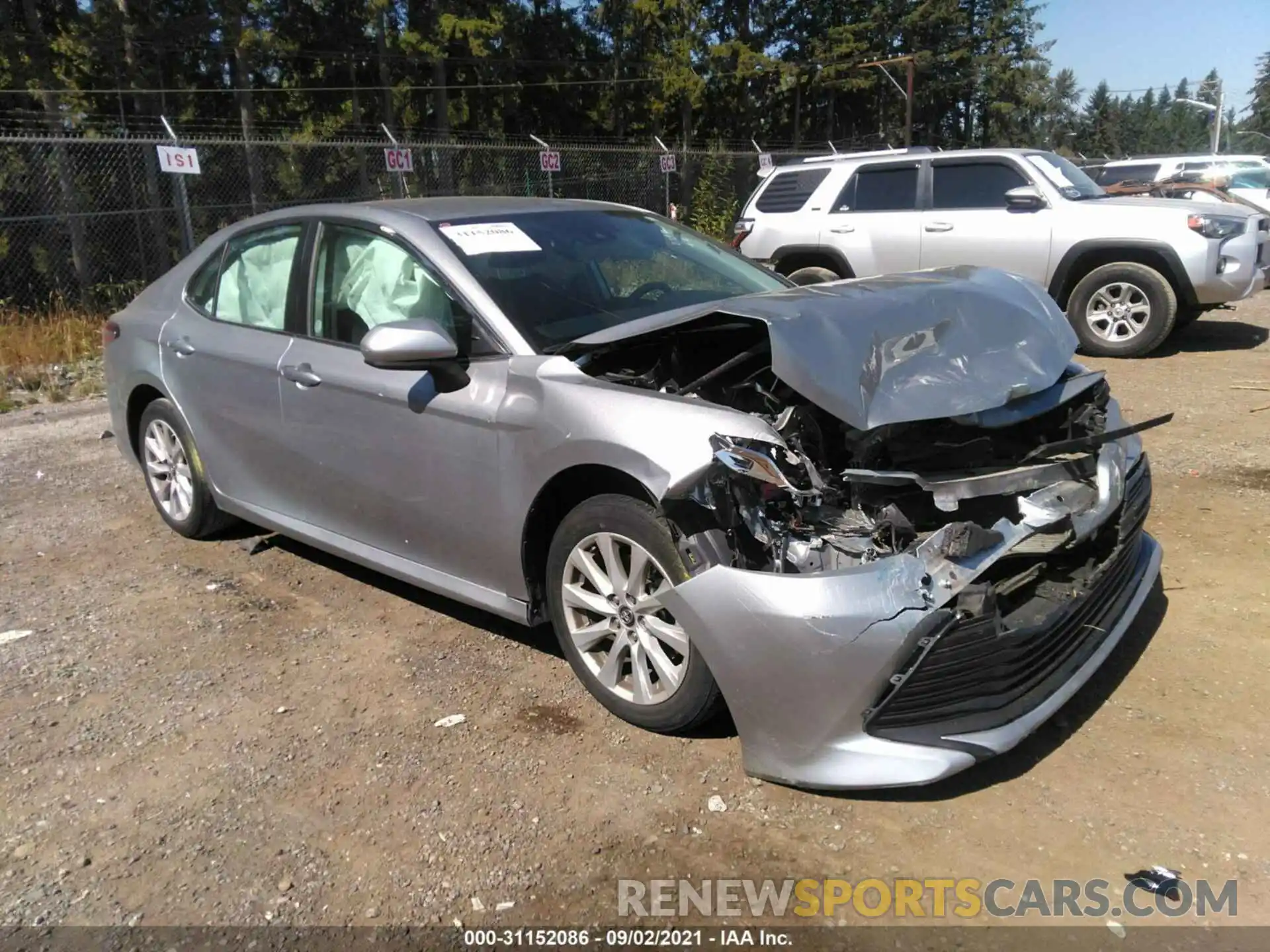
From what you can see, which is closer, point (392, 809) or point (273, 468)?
point (392, 809)


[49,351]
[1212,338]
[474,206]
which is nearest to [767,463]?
[474,206]

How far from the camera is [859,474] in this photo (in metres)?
2.79

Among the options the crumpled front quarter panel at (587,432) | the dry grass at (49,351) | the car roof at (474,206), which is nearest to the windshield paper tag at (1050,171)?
the car roof at (474,206)

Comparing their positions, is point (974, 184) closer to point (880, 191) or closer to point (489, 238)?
point (880, 191)

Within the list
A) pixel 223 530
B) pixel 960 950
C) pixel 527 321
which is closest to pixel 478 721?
pixel 527 321

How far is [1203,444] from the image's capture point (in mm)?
6066

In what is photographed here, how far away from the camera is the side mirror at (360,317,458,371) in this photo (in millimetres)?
3250

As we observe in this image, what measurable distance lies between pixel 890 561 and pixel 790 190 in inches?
355

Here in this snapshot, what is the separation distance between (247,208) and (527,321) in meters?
14.7

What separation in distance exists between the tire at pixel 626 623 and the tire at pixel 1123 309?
7.32 m

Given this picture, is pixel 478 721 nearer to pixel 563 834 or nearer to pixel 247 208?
pixel 563 834

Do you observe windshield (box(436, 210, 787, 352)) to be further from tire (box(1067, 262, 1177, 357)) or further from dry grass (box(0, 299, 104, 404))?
dry grass (box(0, 299, 104, 404))

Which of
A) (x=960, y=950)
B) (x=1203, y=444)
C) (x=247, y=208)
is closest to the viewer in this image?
(x=960, y=950)

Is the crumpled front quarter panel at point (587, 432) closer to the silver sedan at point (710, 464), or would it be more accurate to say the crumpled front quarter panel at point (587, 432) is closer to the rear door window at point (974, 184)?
the silver sedan at point (710, 464)
